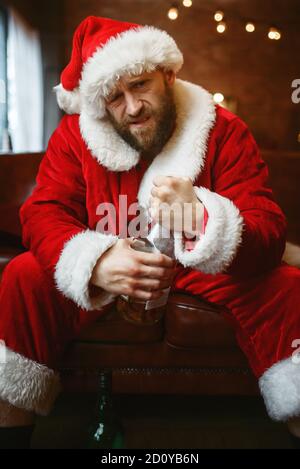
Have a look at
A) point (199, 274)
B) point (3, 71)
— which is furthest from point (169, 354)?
point (3, 71)

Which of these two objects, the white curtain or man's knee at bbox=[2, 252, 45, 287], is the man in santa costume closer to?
man's knee at bbox=[2, 252, 45, 287]

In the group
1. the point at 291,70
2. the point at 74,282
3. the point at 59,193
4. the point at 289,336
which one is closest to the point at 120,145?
the point at 59,193

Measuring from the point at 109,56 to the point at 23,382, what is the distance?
835 millimetres

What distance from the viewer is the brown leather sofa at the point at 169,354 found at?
1161 mm

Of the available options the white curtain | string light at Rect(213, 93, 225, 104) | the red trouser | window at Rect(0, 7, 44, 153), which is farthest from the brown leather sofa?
string light at Rect(213, 93, 225, 104)

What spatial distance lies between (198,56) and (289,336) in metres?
4.37

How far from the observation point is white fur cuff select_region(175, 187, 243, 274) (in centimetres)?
88

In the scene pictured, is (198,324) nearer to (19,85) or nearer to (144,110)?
(144,110)

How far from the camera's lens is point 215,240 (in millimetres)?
883

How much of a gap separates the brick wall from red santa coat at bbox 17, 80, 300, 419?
371 cm

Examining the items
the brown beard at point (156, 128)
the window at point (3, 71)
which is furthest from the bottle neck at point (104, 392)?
the window at point (3, 71)
